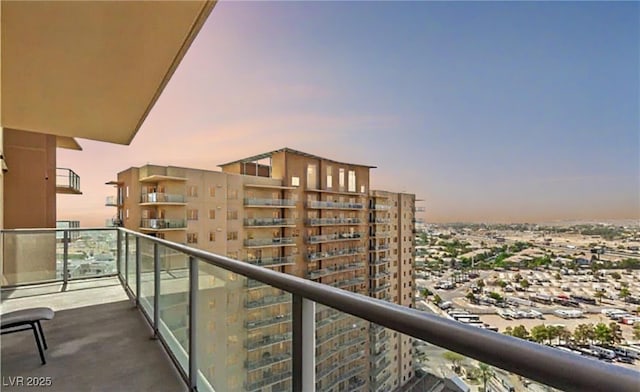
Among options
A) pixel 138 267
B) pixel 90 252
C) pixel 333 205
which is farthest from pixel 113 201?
pixel 138 267

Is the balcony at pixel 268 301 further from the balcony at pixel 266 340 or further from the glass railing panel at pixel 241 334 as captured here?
the balcony at pixel 266 340

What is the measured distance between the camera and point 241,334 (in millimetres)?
1930

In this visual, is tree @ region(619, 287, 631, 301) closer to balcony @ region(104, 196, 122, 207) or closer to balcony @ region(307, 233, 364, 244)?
balcony @ region(307, 233, 364, 244)

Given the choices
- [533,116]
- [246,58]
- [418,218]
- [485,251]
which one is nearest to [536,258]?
[485,251]

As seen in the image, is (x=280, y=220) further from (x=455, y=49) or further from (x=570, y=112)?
(x=570, y=112)

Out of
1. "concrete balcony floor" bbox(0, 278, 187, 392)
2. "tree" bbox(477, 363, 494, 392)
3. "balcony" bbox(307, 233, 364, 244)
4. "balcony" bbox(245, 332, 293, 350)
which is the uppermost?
"tree" bbox(477, 363, 494, 392)

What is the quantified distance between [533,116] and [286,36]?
505 inches

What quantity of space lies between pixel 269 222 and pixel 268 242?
3.86 feet

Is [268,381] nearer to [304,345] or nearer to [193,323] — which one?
[304,345]

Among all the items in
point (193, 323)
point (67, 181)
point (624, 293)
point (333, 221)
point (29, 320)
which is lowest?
point (333, 221)

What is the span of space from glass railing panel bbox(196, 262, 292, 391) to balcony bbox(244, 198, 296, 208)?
54.3ft

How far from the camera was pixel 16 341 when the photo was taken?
10.6ft

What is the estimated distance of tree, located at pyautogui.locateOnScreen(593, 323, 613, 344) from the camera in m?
2.61

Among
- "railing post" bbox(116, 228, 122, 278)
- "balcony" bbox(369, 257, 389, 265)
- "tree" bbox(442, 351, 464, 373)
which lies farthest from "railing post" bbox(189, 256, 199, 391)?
"balcony" bbox(369, 257, 389, 265)
